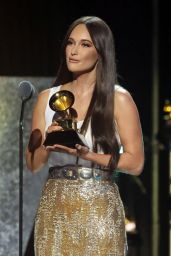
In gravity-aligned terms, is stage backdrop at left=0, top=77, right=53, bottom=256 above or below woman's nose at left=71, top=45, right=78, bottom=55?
below

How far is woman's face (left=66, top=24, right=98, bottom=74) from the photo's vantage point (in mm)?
2498

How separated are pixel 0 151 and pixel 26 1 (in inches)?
34.1

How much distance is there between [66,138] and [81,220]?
33 centimetres

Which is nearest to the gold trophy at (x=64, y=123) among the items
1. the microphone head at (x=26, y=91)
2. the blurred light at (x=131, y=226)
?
the microphone head at (x=26, y=91)

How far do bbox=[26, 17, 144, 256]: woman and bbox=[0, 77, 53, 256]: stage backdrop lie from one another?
4.03 feet

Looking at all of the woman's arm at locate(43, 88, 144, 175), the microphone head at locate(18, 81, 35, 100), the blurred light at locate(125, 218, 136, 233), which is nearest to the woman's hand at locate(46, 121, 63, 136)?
the woman's arm at locate(43, 88, 144, 175)

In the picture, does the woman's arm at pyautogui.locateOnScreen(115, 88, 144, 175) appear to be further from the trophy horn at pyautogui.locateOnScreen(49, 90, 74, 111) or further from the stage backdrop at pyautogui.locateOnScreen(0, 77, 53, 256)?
the stage backdrop at pyautogui.locateOnScreen(0, 77, 53, 256)

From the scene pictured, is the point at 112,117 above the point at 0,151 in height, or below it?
above

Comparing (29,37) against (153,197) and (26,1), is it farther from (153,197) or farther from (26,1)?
(153,197)

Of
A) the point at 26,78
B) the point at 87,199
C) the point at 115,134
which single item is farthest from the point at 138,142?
the point at 26,78

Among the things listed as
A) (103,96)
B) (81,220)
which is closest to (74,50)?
(103,96)

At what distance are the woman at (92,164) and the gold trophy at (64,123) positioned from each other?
69 mm

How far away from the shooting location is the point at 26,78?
12.2 ft

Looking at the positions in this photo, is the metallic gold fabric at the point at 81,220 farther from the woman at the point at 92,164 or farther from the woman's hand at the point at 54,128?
the woman's hand at the point at 54,128
